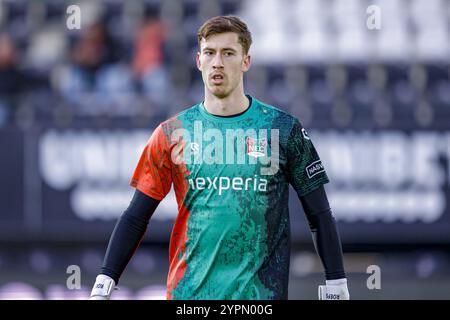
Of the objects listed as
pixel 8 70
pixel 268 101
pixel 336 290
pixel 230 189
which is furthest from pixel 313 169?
pixel 8 70

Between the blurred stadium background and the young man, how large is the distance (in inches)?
225

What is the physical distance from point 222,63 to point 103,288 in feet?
3.82

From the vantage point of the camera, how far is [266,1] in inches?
495

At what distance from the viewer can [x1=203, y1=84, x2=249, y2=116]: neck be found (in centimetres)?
479

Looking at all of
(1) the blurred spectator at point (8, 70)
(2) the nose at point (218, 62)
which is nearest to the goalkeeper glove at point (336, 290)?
(2) the nose at point (218, 62)

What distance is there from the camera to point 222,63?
15.5 feet

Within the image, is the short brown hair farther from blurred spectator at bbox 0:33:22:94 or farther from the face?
blurred spectator at bbox 0:33:22:94

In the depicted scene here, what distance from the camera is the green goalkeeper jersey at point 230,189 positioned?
182 inches

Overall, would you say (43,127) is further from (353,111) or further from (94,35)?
(353,111)

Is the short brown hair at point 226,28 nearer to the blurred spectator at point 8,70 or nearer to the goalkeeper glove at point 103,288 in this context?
the goalkeeper glove at point 103,288

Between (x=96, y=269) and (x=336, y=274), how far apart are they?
6.53 m

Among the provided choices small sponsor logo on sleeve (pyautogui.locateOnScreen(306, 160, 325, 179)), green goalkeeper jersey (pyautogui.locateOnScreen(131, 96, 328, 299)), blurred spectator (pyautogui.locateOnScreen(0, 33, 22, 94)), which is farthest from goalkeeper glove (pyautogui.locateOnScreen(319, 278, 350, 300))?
blurred spectator (pyautogui.locateOnScreen(0, 33, 22, 94))

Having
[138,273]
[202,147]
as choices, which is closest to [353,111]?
[138,273]

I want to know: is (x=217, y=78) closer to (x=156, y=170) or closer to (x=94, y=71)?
(x=156, y=170)
